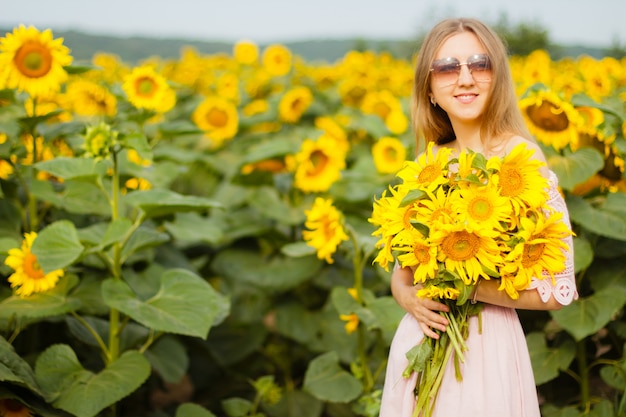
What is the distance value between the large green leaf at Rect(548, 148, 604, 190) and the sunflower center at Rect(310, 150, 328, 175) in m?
0.96

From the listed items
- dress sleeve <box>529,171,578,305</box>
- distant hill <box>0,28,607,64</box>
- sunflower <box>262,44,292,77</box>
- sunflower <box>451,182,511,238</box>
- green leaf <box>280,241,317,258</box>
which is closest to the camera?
sunflower <box>451,182,511,238</box>

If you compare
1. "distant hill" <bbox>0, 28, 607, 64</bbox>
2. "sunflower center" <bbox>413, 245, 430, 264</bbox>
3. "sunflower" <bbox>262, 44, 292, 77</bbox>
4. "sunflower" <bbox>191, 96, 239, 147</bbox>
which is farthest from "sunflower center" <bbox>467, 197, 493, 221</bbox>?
"distant hill" <bbox>0, 28, 607, 64</bbox>

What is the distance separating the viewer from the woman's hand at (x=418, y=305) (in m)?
1.45

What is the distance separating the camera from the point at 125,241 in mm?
2197


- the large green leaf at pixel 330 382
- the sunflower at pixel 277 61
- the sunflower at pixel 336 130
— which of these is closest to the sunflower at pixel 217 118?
the sunflower at pixel 336 130

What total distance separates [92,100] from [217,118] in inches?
34.1

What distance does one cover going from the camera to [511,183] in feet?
4.48

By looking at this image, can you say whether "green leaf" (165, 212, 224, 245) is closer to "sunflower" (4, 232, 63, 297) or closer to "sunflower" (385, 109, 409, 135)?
"sunflower" (4, 232, 63, 297)

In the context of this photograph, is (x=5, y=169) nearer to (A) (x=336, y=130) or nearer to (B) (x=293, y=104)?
(A) (x=336, y=130)

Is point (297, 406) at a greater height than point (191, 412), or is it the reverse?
point (191, 412)

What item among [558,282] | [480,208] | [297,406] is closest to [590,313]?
[558,282]

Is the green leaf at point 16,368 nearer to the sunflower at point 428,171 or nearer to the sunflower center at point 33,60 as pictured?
the sunflower center at point 33,60

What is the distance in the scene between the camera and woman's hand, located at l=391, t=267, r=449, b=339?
1453mm

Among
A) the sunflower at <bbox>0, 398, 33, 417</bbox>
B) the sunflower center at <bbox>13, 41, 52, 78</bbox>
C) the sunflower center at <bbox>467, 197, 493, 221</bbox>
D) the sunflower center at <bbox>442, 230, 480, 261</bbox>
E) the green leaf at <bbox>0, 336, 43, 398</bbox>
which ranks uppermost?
the sunflower center at <bbox>13, 41, 52, 78</bbox>
